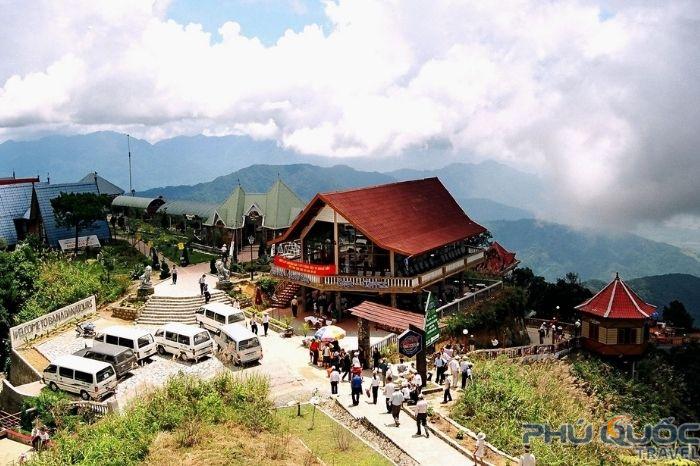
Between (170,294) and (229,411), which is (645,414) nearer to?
(229,411)

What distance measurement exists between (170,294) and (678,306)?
40610 millimetres

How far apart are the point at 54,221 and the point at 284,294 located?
2494 cm

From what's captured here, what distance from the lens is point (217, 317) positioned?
31609 millimetres

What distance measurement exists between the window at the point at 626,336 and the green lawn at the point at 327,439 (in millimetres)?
22637

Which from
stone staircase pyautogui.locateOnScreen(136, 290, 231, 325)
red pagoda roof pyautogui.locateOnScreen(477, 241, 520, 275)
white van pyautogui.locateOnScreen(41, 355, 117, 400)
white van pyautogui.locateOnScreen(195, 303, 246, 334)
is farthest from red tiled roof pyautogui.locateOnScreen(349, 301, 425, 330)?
red pagoda roof pyautogui.locateOnScreen(477, 241, 520, 275)

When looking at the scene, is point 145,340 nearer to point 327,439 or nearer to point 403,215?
point 327,439

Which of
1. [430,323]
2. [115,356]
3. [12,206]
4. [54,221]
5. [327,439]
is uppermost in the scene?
[12,206]

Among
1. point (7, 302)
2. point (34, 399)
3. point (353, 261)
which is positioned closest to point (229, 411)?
point (34, 399)

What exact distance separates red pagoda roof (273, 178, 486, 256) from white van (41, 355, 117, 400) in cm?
1454

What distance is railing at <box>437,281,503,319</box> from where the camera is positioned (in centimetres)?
3478

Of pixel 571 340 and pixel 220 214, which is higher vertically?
pixel 220 214

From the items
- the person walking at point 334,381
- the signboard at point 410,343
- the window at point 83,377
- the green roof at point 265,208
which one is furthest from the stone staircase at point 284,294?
the green roof at point 265,208

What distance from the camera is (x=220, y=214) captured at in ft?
189

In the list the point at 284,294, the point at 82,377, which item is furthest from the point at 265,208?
the point at 82,377
